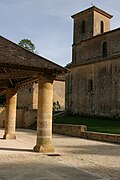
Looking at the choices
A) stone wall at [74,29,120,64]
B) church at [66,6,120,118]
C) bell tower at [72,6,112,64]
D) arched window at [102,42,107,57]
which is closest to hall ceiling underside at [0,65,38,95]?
church at [66,6,120,118]

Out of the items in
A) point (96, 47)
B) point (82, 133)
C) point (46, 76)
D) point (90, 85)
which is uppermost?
point (96, 47)

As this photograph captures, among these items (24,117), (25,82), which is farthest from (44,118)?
(24,117)

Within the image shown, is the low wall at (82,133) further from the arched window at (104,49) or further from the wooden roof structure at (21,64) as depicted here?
the arched window at (104,49)

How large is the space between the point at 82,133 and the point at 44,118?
956 cm

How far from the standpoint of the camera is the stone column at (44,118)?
11.0 metres

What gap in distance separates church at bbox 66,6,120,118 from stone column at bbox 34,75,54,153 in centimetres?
1591

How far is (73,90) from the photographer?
32594mm

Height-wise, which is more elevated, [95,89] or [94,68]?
[94,68]

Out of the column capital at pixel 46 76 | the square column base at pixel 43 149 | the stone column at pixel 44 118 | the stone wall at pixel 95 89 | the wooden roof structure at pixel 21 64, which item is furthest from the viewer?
the stone wall at pixel 95 89

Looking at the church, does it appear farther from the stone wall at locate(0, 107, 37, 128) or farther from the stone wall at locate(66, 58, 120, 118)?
the stone wall at locate(0, 107, 37, 128)

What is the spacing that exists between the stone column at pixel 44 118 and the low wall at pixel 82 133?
6.93 meters

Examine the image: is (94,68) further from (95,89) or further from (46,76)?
(46,76)

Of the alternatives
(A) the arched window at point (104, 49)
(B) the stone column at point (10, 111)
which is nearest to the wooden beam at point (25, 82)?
(B) the stone column at point (10, 111)

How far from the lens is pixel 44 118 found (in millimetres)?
11070
